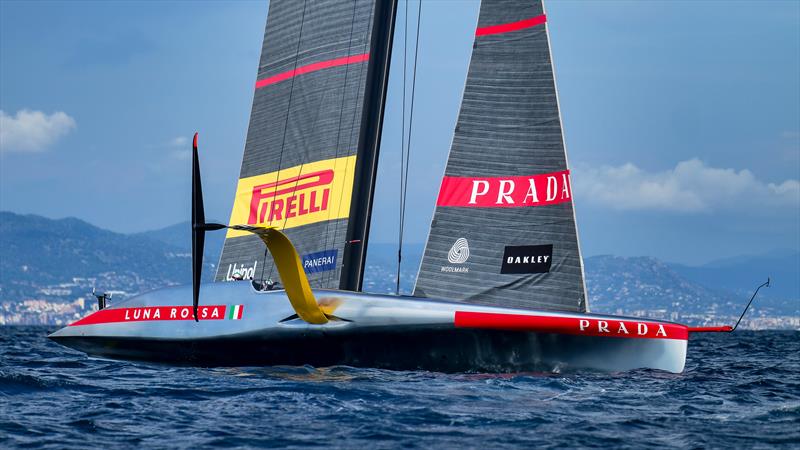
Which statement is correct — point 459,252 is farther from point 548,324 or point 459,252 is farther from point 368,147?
point 548,324

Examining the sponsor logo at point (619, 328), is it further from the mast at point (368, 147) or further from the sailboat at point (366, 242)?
the mast at point (368, 147)

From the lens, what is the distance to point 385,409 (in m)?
11.2

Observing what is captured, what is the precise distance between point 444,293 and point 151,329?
4.00m

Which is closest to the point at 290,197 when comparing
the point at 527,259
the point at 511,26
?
the point at 527,259

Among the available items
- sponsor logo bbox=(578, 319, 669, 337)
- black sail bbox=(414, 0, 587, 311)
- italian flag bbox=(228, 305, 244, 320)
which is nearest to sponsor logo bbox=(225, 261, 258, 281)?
italian flag bbox=(228, 305, 244, 320)

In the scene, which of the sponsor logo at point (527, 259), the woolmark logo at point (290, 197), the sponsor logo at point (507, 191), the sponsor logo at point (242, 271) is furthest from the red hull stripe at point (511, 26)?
the sponsor logo at point (242, 271)

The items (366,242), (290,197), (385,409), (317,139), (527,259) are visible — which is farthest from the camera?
(290,197)

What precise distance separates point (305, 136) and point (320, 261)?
203cm

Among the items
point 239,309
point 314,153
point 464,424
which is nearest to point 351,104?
point 314,153

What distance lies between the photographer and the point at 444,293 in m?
16.1

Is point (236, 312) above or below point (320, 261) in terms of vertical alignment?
below

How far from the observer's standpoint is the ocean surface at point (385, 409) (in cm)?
973

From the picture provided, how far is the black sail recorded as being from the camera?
15719 millimetres

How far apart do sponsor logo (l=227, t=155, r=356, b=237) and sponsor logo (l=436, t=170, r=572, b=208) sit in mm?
1447
